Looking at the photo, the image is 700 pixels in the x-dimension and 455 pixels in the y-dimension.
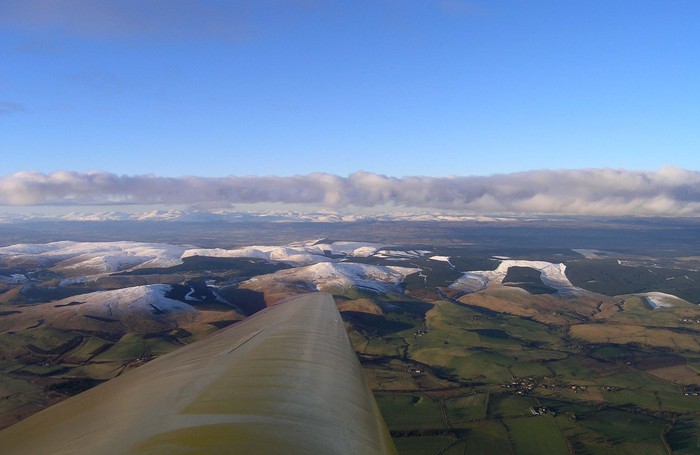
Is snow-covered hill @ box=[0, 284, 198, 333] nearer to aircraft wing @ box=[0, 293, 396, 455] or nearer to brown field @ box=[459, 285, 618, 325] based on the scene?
brown field @ box=[459, 285, 618, 325]


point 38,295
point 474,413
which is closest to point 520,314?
point 474,413

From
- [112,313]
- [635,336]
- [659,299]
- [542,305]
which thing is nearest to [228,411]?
[112,313]

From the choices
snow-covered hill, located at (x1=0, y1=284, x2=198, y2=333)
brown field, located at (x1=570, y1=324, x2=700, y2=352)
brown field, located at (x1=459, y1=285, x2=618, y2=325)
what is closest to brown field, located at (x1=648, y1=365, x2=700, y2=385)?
brown field, located at (x1=570, y1=324, x2=700, y2=352)

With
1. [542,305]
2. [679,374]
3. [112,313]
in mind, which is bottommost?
[542,305]

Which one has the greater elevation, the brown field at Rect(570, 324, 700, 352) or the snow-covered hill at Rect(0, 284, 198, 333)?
the snow-covered hill at Rect(0, 284, 198, 333)

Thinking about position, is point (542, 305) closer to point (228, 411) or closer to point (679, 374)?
point (679, 374)

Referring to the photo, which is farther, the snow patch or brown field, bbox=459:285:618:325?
the snow patch

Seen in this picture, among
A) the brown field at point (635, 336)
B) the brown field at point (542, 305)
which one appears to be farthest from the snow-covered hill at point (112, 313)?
the brown field at point (635, 336)

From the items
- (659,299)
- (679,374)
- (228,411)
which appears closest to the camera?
(228,411)

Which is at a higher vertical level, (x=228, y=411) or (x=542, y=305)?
(x=228, y=411)
